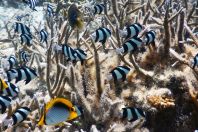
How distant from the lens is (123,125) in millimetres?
3699

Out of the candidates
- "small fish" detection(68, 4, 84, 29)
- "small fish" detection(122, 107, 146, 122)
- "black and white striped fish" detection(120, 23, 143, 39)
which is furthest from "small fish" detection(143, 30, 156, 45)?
"small fish" detection(122, 107, 146, 122)

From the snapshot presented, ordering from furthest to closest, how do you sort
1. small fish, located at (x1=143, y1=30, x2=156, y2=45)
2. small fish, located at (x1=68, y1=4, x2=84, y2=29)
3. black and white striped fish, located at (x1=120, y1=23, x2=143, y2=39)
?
small fish, located at (x1=68, y1=4, x2=84, y2=29)
black and white striped fish, located at (x1=120, y1=23, x2=143, y2=39)
small fish, located at (x1=143, y1=30, x2=156, y2=45)

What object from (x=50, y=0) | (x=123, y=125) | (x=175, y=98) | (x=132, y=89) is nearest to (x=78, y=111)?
(x=123, y=125)

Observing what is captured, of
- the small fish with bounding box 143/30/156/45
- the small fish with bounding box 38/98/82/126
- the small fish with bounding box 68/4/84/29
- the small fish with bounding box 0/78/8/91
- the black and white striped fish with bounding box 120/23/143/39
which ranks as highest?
the small fish with bounding box 68/4/84/29

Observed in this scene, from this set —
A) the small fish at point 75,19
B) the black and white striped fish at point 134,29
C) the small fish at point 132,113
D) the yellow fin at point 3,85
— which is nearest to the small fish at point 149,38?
the black and white striped fish at point 134,29

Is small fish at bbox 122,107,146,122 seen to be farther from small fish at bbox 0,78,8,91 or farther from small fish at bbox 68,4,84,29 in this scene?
small fish at bbox 68,4,84,29

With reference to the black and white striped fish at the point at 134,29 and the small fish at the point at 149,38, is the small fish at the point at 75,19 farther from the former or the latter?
the small fish at the point at 149,38

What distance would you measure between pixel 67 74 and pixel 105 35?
0.91 m

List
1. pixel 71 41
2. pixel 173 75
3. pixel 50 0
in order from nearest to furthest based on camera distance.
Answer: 1. pixel 173 75
2. pixel 71 41
3. pixel 50 0

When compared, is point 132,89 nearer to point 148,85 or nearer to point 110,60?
point 148,85

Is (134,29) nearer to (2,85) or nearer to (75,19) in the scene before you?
(75,19)

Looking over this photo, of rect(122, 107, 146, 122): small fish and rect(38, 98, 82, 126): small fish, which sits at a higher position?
rect(38, 98, 82, 126): small fish

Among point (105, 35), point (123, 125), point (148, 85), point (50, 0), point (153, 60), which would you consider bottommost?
point (123, 125)

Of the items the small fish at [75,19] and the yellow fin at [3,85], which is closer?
the yellow fin at [3,85]
